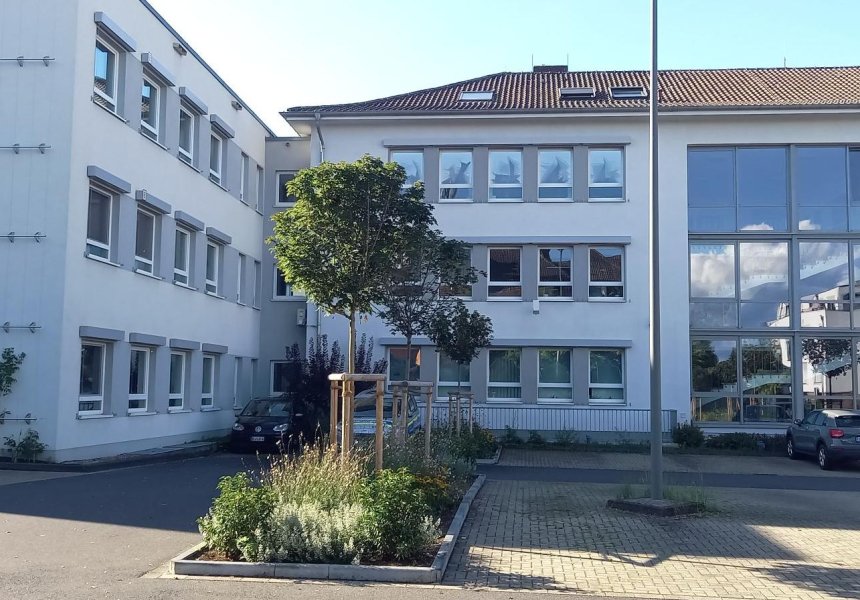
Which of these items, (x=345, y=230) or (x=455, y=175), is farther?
(x=455, y=175)

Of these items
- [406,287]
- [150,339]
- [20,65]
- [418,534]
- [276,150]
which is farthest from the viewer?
[276,150]

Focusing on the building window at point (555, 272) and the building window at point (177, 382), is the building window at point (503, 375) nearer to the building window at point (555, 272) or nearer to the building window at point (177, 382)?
the building window at point (555, 272)

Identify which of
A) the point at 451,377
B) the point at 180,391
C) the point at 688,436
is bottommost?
the point at 688,436

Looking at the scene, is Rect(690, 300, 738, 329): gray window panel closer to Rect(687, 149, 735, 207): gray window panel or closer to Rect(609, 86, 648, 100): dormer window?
Rect(687, 149, 735, 207): gray window panel

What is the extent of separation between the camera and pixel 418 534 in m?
8.73

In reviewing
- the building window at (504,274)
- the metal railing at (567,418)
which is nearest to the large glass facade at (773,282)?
the metal railing at (567,418)

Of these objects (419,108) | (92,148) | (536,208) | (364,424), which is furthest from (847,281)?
(92,148)

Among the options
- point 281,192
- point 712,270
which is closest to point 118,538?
point 712,270

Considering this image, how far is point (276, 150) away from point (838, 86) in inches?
741

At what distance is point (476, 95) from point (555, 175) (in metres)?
4.19

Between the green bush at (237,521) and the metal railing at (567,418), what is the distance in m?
17.9

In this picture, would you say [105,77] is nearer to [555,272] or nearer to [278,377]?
[278,377]

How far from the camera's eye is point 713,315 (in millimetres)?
27484

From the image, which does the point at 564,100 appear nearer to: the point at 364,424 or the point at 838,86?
the point at 838,86
